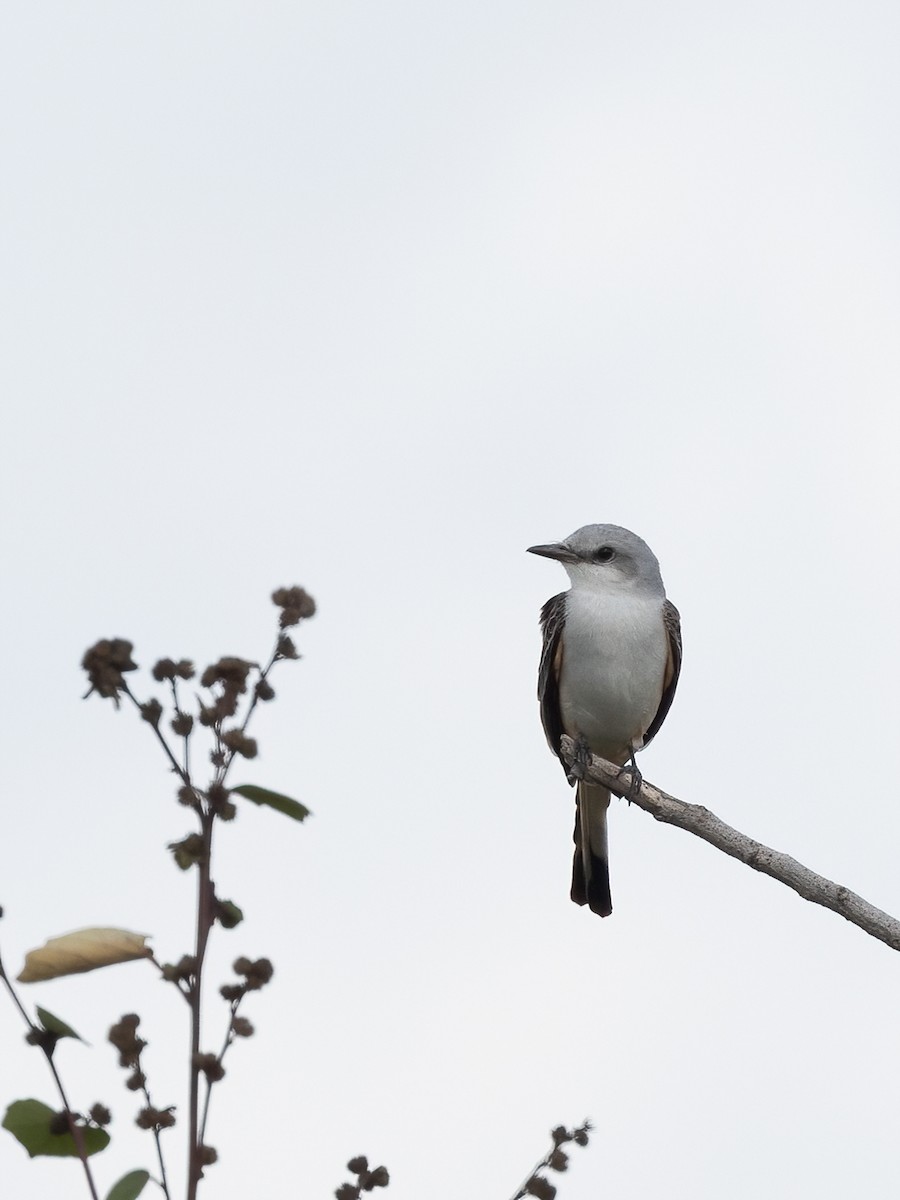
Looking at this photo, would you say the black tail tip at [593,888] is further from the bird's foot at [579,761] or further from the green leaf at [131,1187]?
the green leaf at [131,1187]

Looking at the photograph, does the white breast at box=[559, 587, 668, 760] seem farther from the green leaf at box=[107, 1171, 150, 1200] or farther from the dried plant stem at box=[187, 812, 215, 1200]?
the dried plant stem at box=[187, 812, 215, 1200]

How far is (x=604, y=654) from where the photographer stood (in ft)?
31.3

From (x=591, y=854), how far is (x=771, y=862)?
4.77m

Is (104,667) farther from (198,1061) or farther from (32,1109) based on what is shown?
(32,1109)

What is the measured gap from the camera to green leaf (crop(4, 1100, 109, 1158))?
7.23 feet

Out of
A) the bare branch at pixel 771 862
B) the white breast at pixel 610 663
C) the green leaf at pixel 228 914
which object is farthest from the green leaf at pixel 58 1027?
the white breast at pixel 610 663

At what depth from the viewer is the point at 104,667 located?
1.98 meters

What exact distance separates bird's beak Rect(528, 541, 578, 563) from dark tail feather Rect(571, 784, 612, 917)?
156cm

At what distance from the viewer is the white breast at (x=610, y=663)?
9.56 m

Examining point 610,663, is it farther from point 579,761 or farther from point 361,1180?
point 361,1180

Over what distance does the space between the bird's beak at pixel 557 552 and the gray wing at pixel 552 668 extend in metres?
0.23

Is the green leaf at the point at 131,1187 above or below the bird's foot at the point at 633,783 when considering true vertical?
below

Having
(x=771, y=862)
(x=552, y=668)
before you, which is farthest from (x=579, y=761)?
(x=771, y=862)

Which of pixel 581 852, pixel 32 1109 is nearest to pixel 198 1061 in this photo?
pixel 32 1109
